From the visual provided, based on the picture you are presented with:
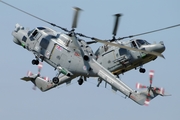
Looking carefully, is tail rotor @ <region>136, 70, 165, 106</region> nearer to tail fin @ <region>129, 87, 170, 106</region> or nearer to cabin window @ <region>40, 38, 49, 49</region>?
tail fin @ <region>129, 87, 170, 106</region>

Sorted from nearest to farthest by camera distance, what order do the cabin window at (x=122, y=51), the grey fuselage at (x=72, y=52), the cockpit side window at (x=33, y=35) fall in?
1. the grey fuselage at (x=72, y=52)
2. the cockpit side window at (x=33, y=35)
3. the cabin window at (x=122, y=51)

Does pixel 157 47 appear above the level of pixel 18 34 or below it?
above

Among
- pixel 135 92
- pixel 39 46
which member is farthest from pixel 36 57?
pixel 135 92

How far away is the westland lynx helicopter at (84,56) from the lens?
46.6 m

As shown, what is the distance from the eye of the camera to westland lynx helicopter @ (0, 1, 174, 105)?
46.6 metres

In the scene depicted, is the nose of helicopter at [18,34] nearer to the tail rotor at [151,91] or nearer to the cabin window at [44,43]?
the cabin window at [44,43]

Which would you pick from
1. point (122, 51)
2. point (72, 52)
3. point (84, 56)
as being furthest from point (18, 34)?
point (122, 51)

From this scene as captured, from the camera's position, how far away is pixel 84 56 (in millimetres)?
47531

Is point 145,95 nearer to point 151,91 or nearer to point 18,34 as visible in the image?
point 151,91

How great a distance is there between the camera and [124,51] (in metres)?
51.2

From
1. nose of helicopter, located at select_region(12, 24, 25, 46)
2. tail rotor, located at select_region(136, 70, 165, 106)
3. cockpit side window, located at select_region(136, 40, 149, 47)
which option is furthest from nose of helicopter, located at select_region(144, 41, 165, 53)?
nose of helicopter, located at select_region(12, 24, 25, 46)

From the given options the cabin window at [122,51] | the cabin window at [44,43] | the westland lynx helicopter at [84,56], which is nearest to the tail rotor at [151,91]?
the westland lynx helicopter at [84,56]

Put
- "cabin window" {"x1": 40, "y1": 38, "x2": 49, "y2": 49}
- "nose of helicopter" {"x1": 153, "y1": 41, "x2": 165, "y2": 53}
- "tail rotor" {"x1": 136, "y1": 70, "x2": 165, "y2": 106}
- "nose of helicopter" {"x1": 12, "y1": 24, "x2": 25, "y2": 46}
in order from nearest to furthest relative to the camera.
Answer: "tail rotor" {"x1": 136, "y1": 70, "x2": 165, "y2": 106}
"cabin window" {"x1": 40, "y1": 38, "x2": 49, "y2": 49}
"nose of helicopter" {"x1": 153, "y1": 41, "x2": 165, "y2": 53}
"nose of helicopter" {"x1": 12, "y1": 24, "x2": 25, "y2": 46}

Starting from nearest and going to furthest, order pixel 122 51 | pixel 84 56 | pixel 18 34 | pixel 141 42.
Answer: pixel 84 56 < pixel 122 51 < pixel 141 42 < pixel 18 34
